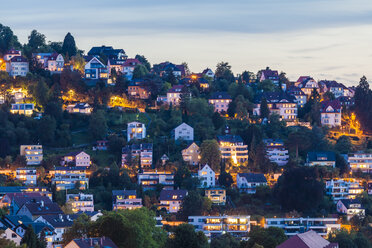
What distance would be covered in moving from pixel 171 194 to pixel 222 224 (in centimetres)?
680

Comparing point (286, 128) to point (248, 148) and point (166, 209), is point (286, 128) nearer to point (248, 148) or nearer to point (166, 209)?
point (248, 148)

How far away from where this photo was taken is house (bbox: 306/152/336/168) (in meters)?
86.2

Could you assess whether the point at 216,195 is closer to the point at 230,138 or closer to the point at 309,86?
the point at 230,138

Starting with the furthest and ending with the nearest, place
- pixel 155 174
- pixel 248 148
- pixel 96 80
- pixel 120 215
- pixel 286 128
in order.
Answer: pixel 96 80 < pixel 286 128 < pixel 248 148 < pixel 155 174 < pixel 120 215

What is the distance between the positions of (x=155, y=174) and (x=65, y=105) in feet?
66.7

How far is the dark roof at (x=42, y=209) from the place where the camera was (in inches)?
2683

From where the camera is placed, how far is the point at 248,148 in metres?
88.2

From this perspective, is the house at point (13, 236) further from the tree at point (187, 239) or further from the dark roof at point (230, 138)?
the dark roof at point (230, 138)

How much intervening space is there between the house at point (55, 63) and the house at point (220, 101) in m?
19.3

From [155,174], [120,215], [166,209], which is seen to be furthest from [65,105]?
[120,215]

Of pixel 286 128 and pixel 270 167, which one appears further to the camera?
pixel 286 128

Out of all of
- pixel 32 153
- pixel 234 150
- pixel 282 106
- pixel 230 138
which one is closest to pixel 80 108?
pixel 32 153

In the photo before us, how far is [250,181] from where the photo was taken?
263 ft

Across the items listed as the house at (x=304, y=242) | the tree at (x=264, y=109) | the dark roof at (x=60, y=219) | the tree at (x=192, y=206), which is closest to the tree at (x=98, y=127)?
the tree at (x=264, y=109)
